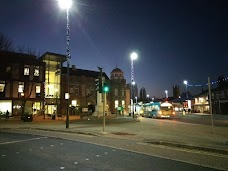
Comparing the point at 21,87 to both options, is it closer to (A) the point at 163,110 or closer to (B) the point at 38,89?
(B) the point at 38,89

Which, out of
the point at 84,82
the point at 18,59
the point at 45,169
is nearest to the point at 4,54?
the point at 18,59

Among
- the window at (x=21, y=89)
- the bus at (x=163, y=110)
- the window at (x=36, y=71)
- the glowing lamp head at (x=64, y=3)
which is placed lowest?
the bus at (x=163, y=110)

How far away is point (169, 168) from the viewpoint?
7.82m

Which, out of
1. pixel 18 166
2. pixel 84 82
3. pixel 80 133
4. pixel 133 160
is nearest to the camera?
pixel 18 166

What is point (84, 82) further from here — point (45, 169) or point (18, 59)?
point (45, 169)

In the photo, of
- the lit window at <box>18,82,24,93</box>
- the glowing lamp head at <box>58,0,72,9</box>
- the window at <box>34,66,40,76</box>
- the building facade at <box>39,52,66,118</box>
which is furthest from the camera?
the building facade at <box>39,52,66,118</box>

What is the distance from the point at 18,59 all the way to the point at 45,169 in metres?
42.9

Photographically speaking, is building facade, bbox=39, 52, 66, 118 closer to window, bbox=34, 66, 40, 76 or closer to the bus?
window, bbox=34, 66, 40, 76

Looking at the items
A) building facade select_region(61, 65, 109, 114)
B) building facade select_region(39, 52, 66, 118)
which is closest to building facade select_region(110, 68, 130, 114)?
building facade select_region(61, 65, 109, 114)

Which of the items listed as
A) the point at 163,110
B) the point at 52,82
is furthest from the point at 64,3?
the point at 52,82

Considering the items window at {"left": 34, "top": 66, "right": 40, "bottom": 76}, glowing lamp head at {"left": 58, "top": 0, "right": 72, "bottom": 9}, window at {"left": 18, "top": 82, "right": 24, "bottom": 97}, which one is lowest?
window at {"left": 18, "top": 82, "right": 24, "bottom": 97}

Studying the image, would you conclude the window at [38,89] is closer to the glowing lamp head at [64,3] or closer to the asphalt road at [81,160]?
the glowing lamp head at [64,3]

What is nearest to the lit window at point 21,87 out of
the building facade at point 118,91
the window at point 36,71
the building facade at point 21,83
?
the building facade at point 21,83

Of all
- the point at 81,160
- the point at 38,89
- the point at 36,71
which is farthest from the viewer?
the point at 38,89
